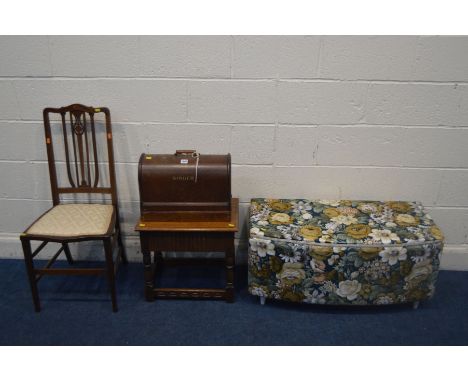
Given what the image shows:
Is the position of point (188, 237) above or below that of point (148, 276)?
above

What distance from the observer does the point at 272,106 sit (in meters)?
2.14

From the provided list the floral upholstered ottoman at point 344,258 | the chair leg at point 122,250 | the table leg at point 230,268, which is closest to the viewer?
the floral upholstered ottoman at point 344,258

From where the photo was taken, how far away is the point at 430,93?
6.85 feet

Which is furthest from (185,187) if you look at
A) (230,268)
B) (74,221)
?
(74,221)

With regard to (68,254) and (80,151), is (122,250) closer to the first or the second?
(68,254)

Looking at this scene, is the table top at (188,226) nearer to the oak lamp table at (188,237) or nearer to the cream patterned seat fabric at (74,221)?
the oak lamp table at (188,237)

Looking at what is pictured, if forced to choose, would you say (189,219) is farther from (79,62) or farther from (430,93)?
(430,93)

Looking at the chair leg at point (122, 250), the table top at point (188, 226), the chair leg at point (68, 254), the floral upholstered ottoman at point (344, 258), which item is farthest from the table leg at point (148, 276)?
the chair leg at point (68, 254)

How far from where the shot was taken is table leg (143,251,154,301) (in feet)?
6.74

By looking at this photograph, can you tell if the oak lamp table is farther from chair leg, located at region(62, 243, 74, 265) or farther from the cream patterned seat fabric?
chair leg, located at region(62, 243, 74, 265)

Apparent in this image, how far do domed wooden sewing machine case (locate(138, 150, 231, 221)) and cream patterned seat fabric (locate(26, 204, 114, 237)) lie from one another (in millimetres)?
250

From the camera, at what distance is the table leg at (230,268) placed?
6.62ft

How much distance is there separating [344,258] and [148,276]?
3.44 feet

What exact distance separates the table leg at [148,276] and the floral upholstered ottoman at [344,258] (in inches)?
21.6
